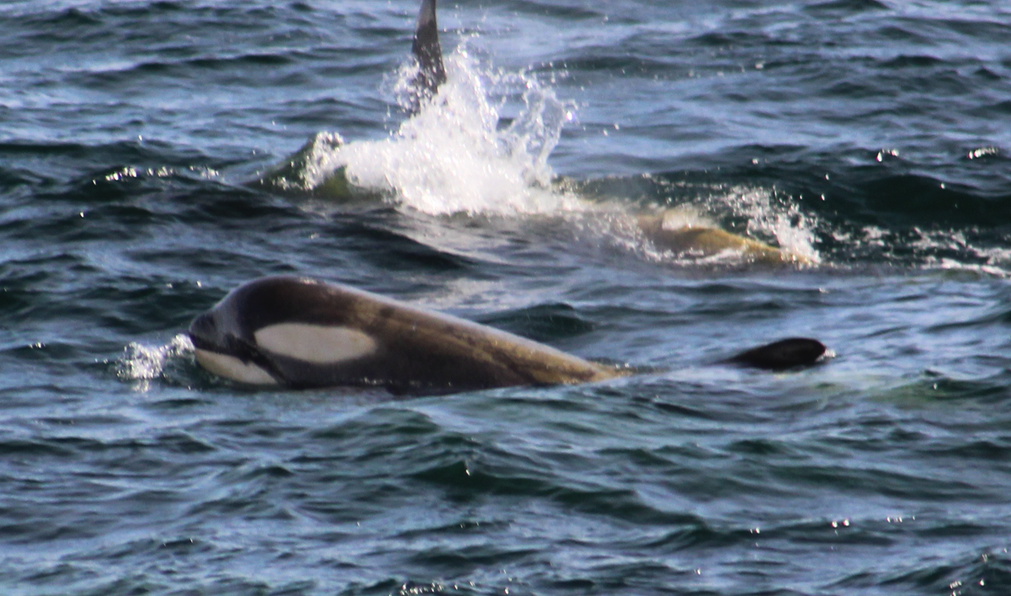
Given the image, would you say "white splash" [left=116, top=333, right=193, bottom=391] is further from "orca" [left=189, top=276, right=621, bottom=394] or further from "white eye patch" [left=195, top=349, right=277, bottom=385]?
"orca" [left=189, top=276, right=621, bottom=394]

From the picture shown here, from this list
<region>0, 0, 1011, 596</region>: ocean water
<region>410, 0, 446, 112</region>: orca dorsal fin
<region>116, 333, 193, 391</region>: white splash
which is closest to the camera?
<region>0, 0, 1011, 596</region>: ocean water

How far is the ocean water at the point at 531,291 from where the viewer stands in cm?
645

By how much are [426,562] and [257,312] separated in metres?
3.03

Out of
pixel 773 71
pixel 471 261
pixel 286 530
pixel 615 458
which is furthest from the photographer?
pixel 773 71

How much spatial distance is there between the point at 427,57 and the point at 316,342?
22.4 ft

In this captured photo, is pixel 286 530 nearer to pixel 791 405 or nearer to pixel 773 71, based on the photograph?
pixel 791 405

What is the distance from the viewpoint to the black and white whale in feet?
28.3

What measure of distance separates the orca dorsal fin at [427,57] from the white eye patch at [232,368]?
6.20 m

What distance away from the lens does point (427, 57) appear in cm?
1496

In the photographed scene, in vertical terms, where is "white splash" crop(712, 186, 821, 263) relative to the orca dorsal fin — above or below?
below

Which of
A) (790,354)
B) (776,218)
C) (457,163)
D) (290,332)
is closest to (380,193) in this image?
(457,163)

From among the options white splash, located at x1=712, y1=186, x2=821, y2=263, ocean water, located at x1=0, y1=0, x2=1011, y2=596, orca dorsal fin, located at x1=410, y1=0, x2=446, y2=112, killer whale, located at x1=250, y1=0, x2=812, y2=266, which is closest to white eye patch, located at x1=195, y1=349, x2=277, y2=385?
ocean water, located at x1=0, y1=0, x2=1011, y2=596

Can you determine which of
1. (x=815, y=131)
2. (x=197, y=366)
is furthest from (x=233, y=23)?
(x=197, y=366)

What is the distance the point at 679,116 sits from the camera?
18.1 m
